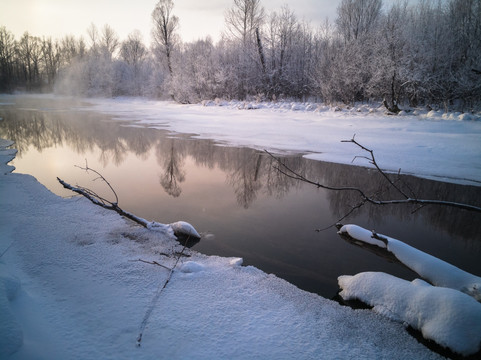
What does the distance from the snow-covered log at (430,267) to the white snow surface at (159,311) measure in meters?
0.99

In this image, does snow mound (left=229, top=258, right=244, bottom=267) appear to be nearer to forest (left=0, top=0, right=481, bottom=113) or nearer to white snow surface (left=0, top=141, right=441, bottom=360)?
white snow surface (left=0, top=141, right=441, bottom=360)

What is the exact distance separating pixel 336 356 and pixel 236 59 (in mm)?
32196

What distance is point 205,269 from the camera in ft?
10.1

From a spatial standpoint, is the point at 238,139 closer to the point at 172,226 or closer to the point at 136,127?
the point at 136,127

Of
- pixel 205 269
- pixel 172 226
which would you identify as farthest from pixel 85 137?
pixel 205 269

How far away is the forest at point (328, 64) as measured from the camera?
18203 millimetres

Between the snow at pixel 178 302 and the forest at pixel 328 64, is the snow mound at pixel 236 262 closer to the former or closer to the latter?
the snow at pixel 178 302

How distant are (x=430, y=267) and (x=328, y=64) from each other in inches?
1034

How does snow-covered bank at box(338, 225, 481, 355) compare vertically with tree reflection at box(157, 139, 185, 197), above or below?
below

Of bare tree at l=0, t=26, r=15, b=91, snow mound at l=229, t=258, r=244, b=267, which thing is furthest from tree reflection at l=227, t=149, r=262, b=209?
bare tree at l=0, t=26, r=15, b=91

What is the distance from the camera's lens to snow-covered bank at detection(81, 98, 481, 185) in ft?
26.2

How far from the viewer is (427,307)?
238 centimetres

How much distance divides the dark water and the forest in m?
4.84

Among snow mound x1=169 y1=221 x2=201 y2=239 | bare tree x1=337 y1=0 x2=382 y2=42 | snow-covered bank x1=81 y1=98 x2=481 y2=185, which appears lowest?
snow mound x1=169 y1=221 x2=201 y2=239
